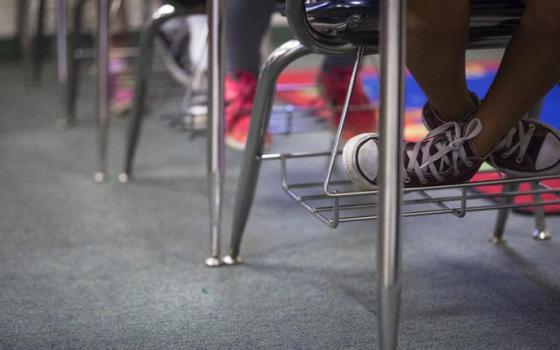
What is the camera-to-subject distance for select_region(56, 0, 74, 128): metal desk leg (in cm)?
214

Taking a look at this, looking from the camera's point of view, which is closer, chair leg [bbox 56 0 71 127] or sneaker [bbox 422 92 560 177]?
sneaker [bbox 422 92 560 177]

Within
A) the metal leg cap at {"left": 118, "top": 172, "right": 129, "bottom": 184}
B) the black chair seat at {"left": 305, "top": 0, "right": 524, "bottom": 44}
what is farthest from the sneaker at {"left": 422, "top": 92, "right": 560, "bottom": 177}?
the metal leg cap at {"left": 118, "top": 172, "right": 129, "bottom": 184}

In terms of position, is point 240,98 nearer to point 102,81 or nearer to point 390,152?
point 102,81

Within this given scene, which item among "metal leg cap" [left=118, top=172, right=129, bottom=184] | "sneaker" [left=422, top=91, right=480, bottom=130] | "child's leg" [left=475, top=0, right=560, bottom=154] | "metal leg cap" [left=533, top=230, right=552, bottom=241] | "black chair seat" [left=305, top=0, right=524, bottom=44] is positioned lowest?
"metal leg cap" [left=118, top=172, right=129, bottom=184]

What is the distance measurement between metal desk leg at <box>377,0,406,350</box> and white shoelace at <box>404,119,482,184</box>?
0.18 metres

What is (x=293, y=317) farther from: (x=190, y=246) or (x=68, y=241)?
(x=68, y=241)

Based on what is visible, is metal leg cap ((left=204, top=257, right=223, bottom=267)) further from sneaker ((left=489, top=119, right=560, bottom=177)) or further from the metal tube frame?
the metal tube frame

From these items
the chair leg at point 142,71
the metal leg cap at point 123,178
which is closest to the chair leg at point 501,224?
the chair leg at point 142,71

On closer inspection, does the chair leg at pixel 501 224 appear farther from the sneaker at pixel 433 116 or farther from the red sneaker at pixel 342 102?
the red sneaker at pixel 342 102

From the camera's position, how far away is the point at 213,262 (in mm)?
1157

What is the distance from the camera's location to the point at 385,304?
0.67 meters

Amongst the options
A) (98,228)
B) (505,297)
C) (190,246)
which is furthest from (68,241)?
(505,297)

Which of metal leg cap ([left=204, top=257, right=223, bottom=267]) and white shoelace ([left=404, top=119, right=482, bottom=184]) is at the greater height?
white shoelace ([left=404, top=119, right=482, bottom=184])

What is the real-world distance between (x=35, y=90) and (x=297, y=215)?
6.31 ft
